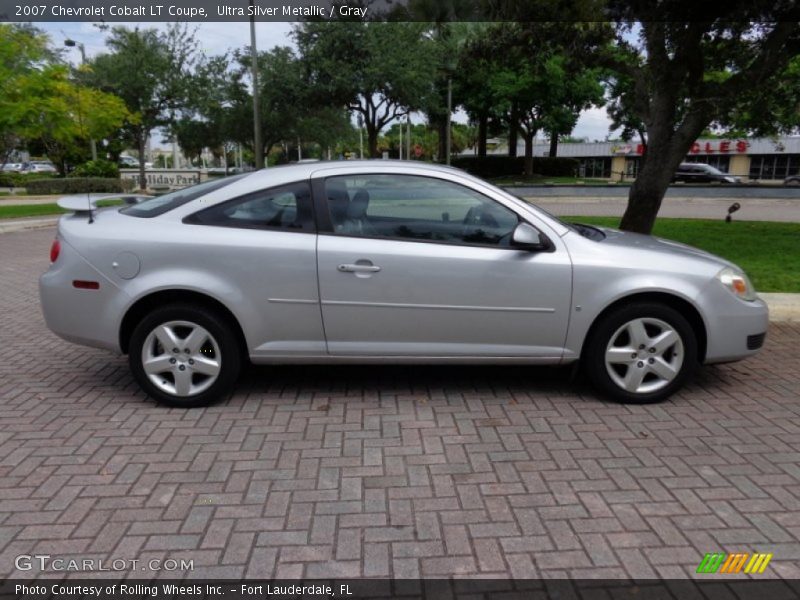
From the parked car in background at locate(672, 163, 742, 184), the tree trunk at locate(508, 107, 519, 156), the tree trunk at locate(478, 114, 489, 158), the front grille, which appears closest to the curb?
the front grille

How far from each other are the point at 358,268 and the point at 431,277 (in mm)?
476

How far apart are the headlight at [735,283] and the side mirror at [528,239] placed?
1.24 metres

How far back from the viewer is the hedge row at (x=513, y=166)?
46.6 m

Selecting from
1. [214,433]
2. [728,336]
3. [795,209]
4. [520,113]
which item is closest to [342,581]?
[214,433]

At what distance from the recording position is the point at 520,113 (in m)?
42.8

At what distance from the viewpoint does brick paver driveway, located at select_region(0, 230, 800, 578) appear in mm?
2734

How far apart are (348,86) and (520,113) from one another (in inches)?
724

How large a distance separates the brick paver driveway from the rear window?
1297mm

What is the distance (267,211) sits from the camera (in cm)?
425

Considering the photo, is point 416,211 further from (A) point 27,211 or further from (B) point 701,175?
(B) point 701,175

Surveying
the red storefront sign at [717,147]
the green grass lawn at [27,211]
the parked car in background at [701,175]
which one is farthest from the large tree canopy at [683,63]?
the red storefront sign at [717,147]

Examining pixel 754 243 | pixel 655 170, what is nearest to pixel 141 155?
pixel 655 170

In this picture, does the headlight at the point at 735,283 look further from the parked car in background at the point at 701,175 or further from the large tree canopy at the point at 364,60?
the parked car in background at the point at 701,175

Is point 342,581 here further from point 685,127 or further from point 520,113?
point 520,113
